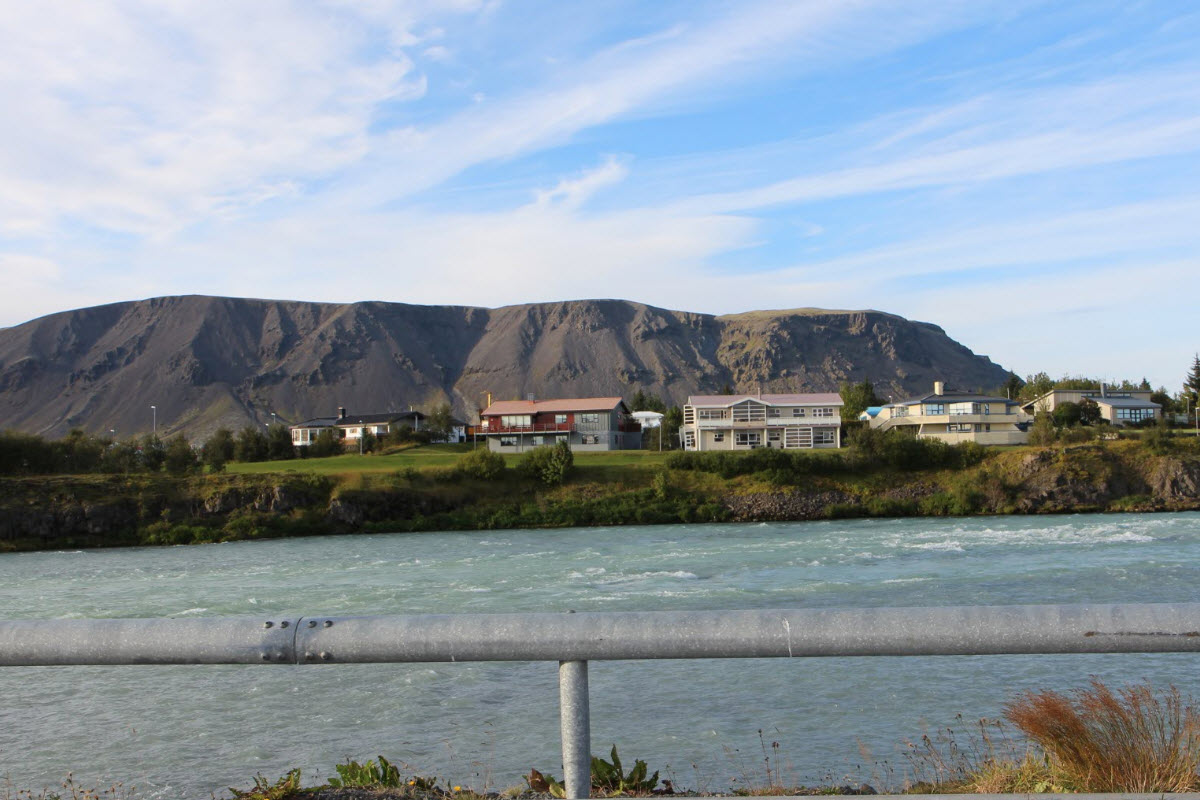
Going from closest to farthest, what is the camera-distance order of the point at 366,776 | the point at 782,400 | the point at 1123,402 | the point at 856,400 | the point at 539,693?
1. the point at 366,776
2. the point at 539,693
3. the point at 782,400
4. the point at 1123,402
5. the point at 856,400

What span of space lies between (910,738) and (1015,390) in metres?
136

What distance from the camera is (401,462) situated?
7612 centimetres

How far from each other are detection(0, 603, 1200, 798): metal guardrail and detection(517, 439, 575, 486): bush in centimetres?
6037

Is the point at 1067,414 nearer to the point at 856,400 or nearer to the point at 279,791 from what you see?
the point at 856,400

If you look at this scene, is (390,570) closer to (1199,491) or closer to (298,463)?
(1199,491)

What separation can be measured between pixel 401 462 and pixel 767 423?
30630mm

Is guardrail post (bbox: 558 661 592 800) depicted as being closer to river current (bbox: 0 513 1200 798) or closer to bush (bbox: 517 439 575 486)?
river current (bbox: 0 513 1200 798)

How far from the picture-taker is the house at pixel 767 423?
272ft

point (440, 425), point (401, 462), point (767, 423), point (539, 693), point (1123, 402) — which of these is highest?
point (1123, 402)

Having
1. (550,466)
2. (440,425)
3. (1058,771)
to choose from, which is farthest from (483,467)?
(1058,771)

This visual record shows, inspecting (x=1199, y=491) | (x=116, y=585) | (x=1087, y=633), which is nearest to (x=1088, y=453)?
(x=1199, y=491)

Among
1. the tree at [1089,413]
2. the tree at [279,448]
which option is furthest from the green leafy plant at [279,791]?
the tree at [1089,413]

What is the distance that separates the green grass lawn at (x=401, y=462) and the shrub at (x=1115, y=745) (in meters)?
62.7

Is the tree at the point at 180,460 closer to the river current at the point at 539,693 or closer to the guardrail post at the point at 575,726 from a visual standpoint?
the river current at the point at 539,693
